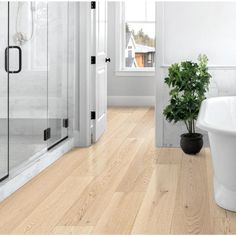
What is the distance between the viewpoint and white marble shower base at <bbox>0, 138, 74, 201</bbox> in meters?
3.63

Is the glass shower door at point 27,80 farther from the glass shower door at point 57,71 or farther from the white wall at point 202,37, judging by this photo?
the white wall at point 202,37

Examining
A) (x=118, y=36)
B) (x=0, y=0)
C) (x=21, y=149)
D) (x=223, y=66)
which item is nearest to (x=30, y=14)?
(x=0, y=0)

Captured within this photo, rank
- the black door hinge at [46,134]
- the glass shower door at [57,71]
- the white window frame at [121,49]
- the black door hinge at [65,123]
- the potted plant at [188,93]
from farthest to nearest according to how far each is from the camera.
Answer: the white window frame at [121,49] → the black door hinge at [65,123] → the potted plant at [188,93] → the glass shower door at [57,71] → the black door hinge at [46,134]

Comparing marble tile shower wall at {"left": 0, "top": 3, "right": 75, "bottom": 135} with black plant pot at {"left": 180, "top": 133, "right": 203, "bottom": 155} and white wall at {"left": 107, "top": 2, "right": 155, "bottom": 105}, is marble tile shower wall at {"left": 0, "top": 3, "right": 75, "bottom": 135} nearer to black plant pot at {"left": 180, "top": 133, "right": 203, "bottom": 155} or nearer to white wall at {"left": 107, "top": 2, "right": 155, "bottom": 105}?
black plant pot at {"left": 180, "top": 133, "right": 203, "bottom": 155}

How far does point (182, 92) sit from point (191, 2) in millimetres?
940

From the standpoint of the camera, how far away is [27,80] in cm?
421

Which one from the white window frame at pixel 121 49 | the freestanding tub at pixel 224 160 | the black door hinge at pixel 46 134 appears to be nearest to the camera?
the freestanding tub at pixel 224 160

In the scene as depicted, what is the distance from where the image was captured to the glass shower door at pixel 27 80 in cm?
390

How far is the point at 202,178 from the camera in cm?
421

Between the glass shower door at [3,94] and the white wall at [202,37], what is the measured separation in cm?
213

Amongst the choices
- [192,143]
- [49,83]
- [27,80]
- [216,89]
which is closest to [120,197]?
[27,80]

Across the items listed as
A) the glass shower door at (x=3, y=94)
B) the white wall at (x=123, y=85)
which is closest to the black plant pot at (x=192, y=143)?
the glass shower door at (x=3, y=94)

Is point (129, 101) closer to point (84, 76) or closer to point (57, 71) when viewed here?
point (84, 76)

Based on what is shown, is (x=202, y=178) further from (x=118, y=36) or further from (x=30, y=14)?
(x=118, y=36)
